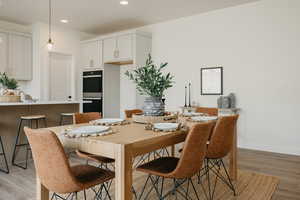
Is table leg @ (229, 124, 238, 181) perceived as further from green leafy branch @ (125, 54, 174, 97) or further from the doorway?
the doorway

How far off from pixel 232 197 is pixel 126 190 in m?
1.41

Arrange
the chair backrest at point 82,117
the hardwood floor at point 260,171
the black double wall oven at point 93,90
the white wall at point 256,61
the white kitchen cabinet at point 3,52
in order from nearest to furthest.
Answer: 1. the hardwood floor at point 260,171
2. the chair backrest at point 82,117
3. the white wall at point 256,61
4. the white kitchen cabinet at point 3,52
5. the black double wall oven at point 93,90

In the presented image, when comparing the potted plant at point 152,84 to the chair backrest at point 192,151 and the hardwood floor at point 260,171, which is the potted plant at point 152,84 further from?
the hardwood floor at point 260,171

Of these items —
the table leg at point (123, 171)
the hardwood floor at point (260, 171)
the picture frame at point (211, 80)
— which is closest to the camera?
the table leg at point (123, 171)

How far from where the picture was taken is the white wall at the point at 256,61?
3.95m

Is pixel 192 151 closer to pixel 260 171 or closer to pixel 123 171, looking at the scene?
pixel 123 171

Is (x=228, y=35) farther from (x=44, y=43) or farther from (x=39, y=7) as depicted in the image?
(x=44, y=43)

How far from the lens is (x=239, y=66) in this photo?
443 cm

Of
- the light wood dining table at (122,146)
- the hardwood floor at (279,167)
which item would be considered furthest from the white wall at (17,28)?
the hardwood floor at (279,167)

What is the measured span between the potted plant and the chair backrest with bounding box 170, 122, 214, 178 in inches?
26.4

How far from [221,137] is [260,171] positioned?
1.40 m

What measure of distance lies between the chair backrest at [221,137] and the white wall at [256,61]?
2332mm

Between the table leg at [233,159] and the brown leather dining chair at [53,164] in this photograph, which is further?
the table leg at [233,159]

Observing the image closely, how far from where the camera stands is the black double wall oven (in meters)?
5.78
